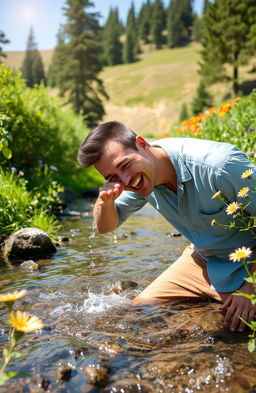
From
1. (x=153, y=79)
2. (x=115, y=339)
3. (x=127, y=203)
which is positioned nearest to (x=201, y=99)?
(x=127, y=203)

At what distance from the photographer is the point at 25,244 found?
450 cm

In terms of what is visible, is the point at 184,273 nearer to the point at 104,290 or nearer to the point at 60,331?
the point at 104,290

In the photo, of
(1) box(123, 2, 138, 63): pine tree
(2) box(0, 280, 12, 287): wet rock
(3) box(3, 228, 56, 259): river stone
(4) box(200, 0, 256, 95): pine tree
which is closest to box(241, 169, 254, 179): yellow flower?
(2) box(0, 280, 12, 287): wet rock

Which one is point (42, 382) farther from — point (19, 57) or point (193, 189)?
point (19, 57)

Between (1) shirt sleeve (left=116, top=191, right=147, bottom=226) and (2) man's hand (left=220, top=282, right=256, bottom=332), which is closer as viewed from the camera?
(2) man's hand (left=220, top=282, right=256, bottom=332)

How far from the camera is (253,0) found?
31328 millimetres

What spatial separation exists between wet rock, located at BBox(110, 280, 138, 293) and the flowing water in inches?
0.5

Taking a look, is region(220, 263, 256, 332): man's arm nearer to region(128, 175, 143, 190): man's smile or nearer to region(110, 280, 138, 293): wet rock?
region(128, 175, 143, 190): man's smile

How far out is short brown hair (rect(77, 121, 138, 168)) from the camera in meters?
2.40

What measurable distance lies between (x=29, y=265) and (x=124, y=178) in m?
2.20

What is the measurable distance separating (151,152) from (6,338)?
4.86 ft

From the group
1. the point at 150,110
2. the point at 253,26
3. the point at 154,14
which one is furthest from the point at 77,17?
the point at 154,14

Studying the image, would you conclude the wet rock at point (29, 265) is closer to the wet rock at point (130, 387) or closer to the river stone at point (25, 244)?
the river stone at point (25, 244)

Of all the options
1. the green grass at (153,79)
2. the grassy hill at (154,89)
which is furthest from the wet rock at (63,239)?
the green grass at (153,79)
